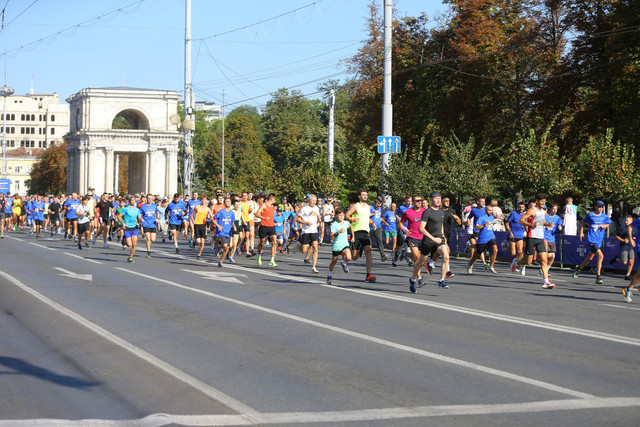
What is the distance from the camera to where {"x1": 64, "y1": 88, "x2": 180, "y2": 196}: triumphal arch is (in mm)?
95812

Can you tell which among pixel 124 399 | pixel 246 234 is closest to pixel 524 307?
pixel 124 399

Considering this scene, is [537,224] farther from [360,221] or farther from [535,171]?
[535,171]

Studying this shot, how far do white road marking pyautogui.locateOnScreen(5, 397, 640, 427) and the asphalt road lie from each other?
2 centimetres

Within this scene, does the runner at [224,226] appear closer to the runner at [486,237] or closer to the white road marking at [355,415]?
the runner at [486,237]

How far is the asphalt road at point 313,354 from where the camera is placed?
729cm

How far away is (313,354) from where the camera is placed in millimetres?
9922

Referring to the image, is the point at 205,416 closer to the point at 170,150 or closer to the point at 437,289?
the point at 437,289

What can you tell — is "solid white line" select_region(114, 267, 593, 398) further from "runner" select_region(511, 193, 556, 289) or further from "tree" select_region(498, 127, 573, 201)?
"tree" select_region(498, 127, 573, 201)

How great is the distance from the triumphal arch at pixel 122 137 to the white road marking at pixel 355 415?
9055 cm

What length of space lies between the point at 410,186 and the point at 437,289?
16110mm

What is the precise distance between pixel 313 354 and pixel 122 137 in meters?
89.7

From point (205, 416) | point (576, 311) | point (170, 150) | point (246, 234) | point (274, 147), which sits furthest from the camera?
point (274, 147)

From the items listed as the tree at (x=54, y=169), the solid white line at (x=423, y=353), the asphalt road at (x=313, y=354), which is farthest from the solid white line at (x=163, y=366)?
the tree at (x=54, y=169)

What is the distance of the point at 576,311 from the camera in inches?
569
